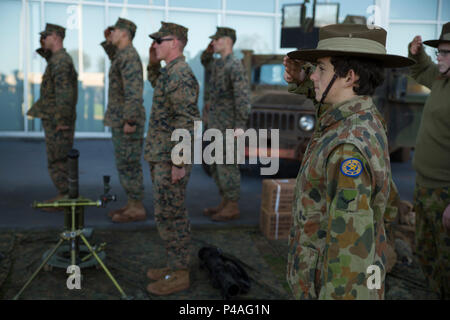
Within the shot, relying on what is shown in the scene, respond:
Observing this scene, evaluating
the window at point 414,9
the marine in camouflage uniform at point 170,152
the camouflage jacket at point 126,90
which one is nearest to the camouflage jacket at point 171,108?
the marine in camouflage uniform at point 170,152

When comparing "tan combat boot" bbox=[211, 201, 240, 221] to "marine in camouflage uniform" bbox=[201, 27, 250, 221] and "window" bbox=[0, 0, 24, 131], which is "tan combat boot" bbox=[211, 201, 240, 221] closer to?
"marine in camouflage uniform" bbox=[201, 27, 250, 221]

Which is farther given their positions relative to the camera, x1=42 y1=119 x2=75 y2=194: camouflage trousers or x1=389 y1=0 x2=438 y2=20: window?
x1=389 y1=0 x2=438 y2=20: window

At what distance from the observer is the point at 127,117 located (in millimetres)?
4449

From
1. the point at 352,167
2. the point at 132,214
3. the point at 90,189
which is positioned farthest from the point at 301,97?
the point at 352,167

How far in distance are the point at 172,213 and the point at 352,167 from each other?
207 centimetres

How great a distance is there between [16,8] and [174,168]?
9.15 m

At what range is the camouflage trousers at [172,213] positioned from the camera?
3.34 meters

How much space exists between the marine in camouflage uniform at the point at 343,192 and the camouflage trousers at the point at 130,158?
3062 mm

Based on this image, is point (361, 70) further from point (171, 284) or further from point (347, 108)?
point (171, 284)

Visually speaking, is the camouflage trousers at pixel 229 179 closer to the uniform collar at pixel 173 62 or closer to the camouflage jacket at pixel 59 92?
the camouflage jacket at pixel 59 92

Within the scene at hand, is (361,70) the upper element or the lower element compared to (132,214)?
upper

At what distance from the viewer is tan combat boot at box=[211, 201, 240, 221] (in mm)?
4930

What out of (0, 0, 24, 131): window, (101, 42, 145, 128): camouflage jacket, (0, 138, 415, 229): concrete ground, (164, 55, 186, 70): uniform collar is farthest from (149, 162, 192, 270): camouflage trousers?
(0, 0, 24, 131): window
